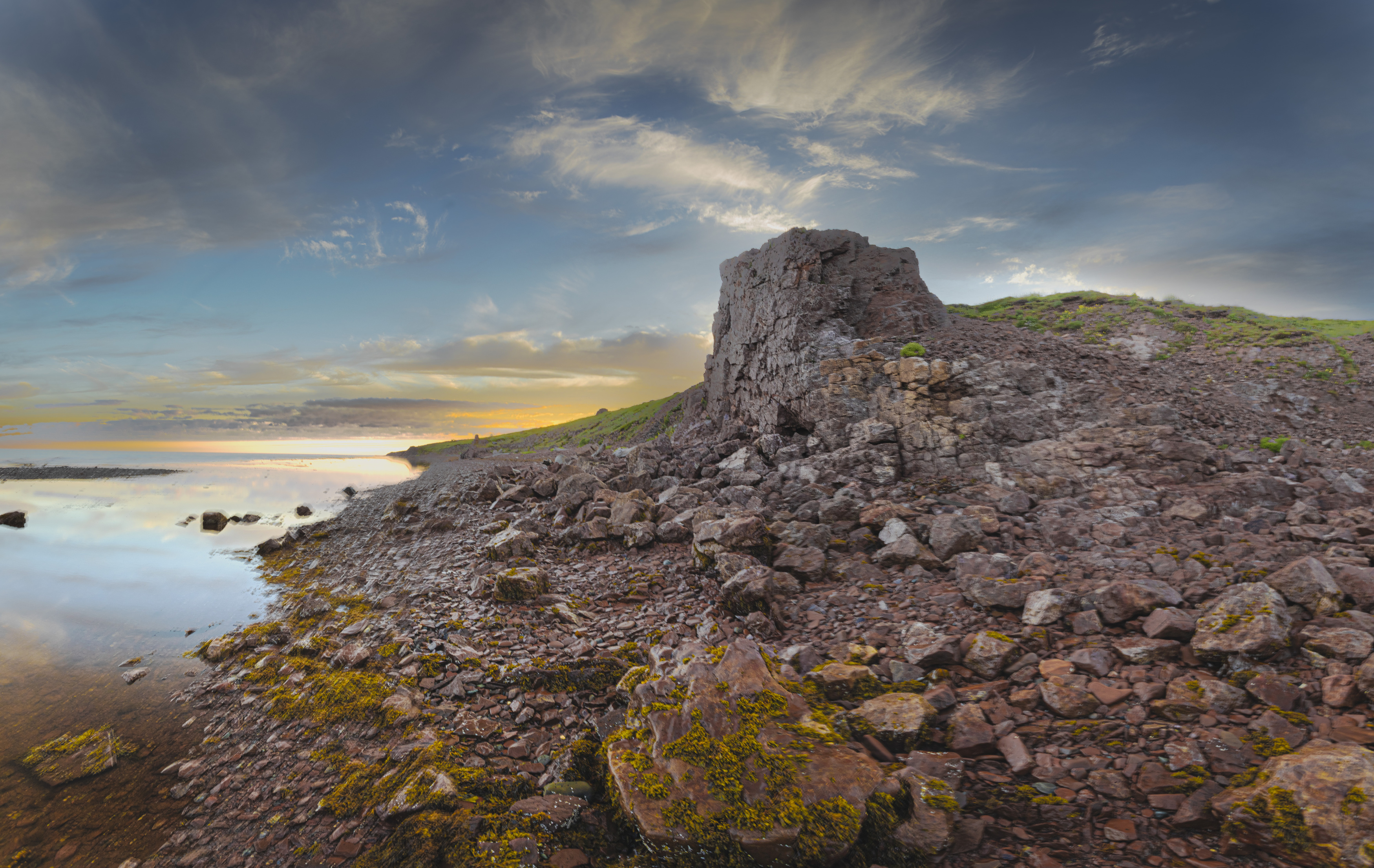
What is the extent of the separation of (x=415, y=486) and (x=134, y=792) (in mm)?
41604

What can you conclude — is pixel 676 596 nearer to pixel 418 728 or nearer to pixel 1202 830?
pixel 418 728

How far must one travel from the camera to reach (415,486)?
44.2m

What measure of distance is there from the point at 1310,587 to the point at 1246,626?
5.14 feet

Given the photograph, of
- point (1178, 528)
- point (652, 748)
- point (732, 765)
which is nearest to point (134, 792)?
point (652, 748)

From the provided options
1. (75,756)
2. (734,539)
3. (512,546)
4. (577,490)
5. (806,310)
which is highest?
(806,310)

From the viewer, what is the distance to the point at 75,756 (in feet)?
23.5

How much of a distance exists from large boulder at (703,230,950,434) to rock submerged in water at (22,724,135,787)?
67.3ft

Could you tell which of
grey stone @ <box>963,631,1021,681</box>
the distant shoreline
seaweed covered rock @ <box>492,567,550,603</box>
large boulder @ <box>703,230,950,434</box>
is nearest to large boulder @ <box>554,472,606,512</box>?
seaweed covered rock @ <box>492,567,550,603</box>

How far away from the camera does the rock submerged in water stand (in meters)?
6.85

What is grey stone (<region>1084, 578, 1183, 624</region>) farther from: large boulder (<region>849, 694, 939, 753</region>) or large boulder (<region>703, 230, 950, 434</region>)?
large boulder (<region>703, 230, 950, 434</region>)

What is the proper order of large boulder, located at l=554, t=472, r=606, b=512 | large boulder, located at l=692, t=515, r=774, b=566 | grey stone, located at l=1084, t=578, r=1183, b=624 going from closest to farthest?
grey stone, located at l=1084, t=578, r=1183, b=624
large boulder, located at l=692, t=515, r=774, b=566
large boulder, located at l=554, t=472, r=606, b=512

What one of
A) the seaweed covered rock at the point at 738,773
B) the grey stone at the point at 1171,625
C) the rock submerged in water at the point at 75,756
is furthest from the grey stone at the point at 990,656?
the rock submerged in water at the point at 75,756

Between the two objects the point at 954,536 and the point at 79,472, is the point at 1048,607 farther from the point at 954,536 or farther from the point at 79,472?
the point at 79,472

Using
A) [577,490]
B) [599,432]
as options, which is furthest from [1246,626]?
[599,432]
